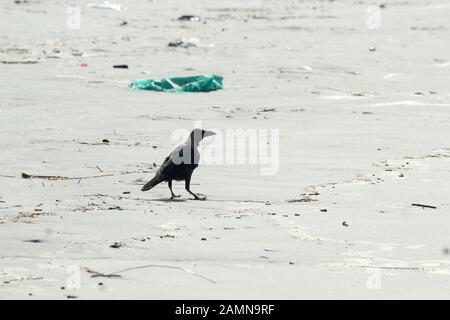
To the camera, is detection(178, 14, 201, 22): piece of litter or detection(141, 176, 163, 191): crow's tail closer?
detection(141, 176, 163, 191): crow's tail

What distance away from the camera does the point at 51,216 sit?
22.0 feet

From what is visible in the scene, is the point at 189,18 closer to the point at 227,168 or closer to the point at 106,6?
the point at 106,6

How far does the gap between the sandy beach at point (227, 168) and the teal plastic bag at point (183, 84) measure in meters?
0.24

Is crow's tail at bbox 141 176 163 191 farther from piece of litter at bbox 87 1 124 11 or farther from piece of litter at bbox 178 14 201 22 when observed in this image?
piece of litter at bbox 87 1 124 11

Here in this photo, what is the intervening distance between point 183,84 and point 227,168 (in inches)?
183

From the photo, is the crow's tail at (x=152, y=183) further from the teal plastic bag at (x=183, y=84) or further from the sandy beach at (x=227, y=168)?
the teal plastic bag at (x=183, y=84)

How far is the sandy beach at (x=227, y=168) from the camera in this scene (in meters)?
5.45

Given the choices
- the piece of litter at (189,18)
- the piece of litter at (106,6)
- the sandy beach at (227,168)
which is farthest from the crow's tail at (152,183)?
the piece of litter at (106,6)

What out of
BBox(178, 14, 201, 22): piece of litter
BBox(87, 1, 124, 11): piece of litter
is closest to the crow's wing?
BBox(178, 14, 201, 22): piece of litter

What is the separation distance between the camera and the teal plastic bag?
43.0 ft

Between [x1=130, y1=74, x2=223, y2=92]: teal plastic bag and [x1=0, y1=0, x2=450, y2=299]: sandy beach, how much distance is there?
24cm

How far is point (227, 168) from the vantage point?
29.3 ft

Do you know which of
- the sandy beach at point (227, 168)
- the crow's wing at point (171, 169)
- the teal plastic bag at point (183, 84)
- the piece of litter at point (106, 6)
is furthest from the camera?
the piece of litter at point (106, 6)

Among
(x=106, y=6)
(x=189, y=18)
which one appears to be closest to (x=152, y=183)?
(x=189, y=18)
